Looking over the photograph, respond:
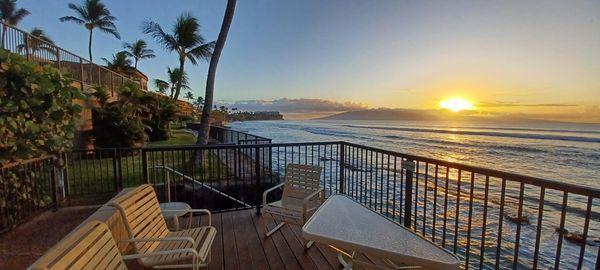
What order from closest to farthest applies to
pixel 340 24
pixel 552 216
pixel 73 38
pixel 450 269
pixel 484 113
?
1. pixel 450 269
2. pixel 552 216
3. pixel 340 24
4. pixel 73 38
5. pixel 484 113

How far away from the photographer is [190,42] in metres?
17.3

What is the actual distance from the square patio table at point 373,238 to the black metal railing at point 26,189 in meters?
4.26

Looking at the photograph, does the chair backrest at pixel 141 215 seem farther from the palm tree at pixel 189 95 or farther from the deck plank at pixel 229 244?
the palm tree at pixel 189 95

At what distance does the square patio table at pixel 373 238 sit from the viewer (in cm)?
157

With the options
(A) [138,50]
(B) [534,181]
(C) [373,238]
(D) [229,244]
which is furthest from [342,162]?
(A) [138,50]

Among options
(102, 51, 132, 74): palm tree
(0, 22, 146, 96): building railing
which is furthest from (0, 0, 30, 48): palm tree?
(0, 22, 146, 96): building railing

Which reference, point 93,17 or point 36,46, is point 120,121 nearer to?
point 36,46

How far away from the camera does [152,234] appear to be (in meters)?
2.37

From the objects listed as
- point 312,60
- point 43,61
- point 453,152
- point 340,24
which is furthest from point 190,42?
point 453,152

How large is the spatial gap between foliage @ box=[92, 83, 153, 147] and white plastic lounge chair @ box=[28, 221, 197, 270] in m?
9.78

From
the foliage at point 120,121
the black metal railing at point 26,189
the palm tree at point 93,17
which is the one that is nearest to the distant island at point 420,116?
the foliage at point 120,121

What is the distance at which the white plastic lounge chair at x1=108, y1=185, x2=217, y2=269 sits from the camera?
6.72 ft

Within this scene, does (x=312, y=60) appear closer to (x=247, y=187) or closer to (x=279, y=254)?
(x=247, y=187)

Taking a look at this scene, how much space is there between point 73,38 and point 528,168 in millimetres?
34202
